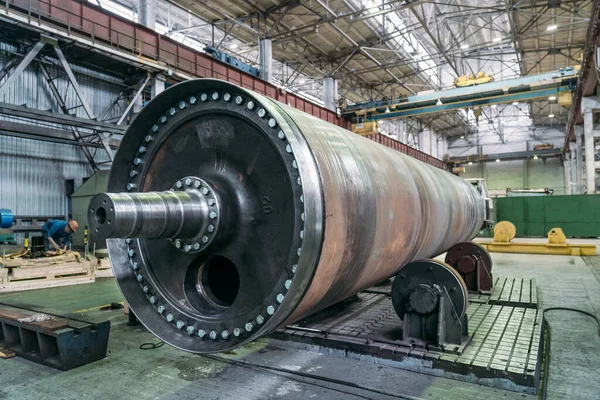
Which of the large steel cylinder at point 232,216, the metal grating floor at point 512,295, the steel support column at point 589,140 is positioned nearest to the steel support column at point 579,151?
the steel support column at point 589,140

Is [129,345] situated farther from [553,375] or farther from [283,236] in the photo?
[553,375]

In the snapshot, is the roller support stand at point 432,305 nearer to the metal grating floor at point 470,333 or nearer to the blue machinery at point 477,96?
the metal grating floor at point 470,333

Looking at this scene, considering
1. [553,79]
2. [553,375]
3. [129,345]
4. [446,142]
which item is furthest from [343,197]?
[446,142]

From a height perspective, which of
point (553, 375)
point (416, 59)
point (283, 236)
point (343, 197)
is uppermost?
point (416, 59)

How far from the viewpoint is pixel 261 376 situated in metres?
3.21

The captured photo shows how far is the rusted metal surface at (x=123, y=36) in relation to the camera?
33.5ft

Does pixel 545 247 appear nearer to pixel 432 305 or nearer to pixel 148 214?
pixel 432 305

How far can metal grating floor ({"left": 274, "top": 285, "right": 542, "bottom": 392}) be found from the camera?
3033mm

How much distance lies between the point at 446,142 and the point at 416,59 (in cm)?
1816

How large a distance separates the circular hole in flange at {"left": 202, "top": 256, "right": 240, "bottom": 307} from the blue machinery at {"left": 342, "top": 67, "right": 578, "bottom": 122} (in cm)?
1565

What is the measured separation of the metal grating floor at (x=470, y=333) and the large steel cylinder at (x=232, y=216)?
3.45ft

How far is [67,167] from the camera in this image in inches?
559

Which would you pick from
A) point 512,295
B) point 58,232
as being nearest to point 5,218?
point 58,232

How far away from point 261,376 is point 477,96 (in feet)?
50.9
